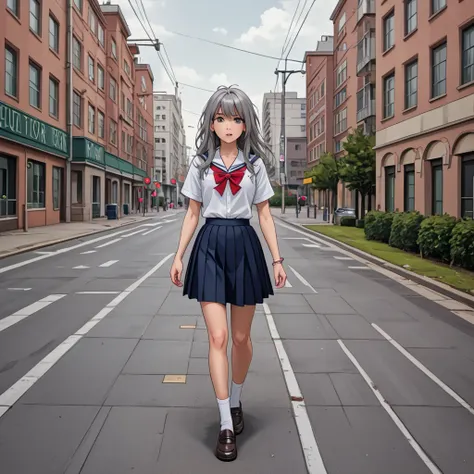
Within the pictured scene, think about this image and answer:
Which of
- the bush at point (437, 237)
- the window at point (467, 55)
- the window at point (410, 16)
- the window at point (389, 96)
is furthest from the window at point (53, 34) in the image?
the bush at point (437, 237)

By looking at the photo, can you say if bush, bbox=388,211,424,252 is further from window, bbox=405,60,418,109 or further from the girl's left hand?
the girl's left hand

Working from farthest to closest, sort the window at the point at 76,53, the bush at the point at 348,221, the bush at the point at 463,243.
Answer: the window at the point at 76,53 < the bush at the point at 348,221 < the bush at the point at 463,243

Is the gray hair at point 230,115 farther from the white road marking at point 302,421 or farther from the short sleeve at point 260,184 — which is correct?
the white road marking at point 302,421

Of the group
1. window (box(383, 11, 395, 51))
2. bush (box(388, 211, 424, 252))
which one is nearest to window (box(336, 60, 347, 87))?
window (box(383, 11, 395, 51))

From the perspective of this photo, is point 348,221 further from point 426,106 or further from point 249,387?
point 249,387

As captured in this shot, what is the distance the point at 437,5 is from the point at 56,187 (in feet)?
71.7

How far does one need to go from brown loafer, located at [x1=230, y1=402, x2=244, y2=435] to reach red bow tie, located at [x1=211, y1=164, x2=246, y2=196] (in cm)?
148

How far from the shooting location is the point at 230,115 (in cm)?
363

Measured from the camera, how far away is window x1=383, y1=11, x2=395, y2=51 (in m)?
25.7

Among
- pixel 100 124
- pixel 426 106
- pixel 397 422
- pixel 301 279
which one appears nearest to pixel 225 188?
pixel 397 422

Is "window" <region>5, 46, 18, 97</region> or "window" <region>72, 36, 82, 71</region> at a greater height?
"window" <region>72, 36, 82, 71</region>

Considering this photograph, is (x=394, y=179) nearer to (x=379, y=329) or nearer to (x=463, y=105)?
(x=463, y=105)

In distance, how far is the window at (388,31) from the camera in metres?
25.7

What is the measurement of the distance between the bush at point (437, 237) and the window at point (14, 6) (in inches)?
777
